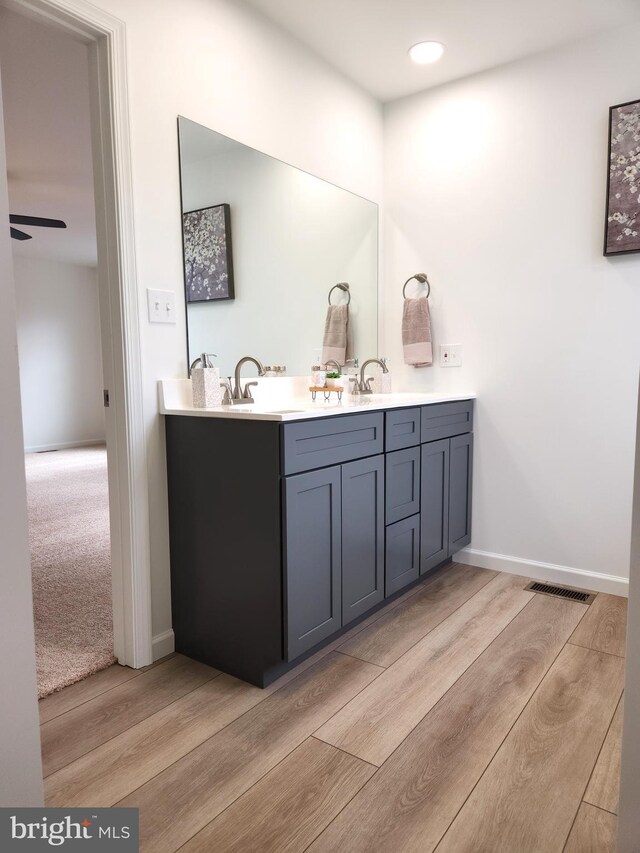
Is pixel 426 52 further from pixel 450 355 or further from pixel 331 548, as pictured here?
A: pixel 331 548

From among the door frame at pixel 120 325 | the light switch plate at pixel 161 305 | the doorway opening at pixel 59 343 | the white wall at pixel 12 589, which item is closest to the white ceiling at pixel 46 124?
the doorway opening at pixel 59 343

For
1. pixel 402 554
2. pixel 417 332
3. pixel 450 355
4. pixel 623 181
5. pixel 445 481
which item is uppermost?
pixel 623 181

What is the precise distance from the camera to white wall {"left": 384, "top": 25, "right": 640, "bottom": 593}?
2529mm

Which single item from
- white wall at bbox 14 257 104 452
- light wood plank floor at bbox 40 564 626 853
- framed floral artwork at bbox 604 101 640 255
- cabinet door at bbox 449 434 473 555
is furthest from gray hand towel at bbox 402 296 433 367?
white wall at bbox 14 257 104 452

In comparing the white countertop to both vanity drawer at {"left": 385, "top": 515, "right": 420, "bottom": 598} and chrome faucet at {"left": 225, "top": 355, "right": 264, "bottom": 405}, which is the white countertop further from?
vanity drawer at {"left": 385, "top": 515, "right": 420, "bottom": 598}

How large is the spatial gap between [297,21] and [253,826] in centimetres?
279

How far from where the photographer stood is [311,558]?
1.88 m

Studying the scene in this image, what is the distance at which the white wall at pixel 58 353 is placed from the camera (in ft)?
22.3

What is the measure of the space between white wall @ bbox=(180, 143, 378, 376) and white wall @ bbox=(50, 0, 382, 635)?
0.09 metres

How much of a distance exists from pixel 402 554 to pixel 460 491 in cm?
63

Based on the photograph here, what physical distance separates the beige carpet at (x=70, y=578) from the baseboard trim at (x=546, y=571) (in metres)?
1.81

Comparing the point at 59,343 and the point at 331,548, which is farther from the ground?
the point at 59,343

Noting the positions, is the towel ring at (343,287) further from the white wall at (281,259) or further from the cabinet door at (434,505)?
the cabinet door at (434,505)

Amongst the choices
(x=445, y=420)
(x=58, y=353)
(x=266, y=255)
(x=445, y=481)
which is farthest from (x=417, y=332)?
(x=58, y=353)
